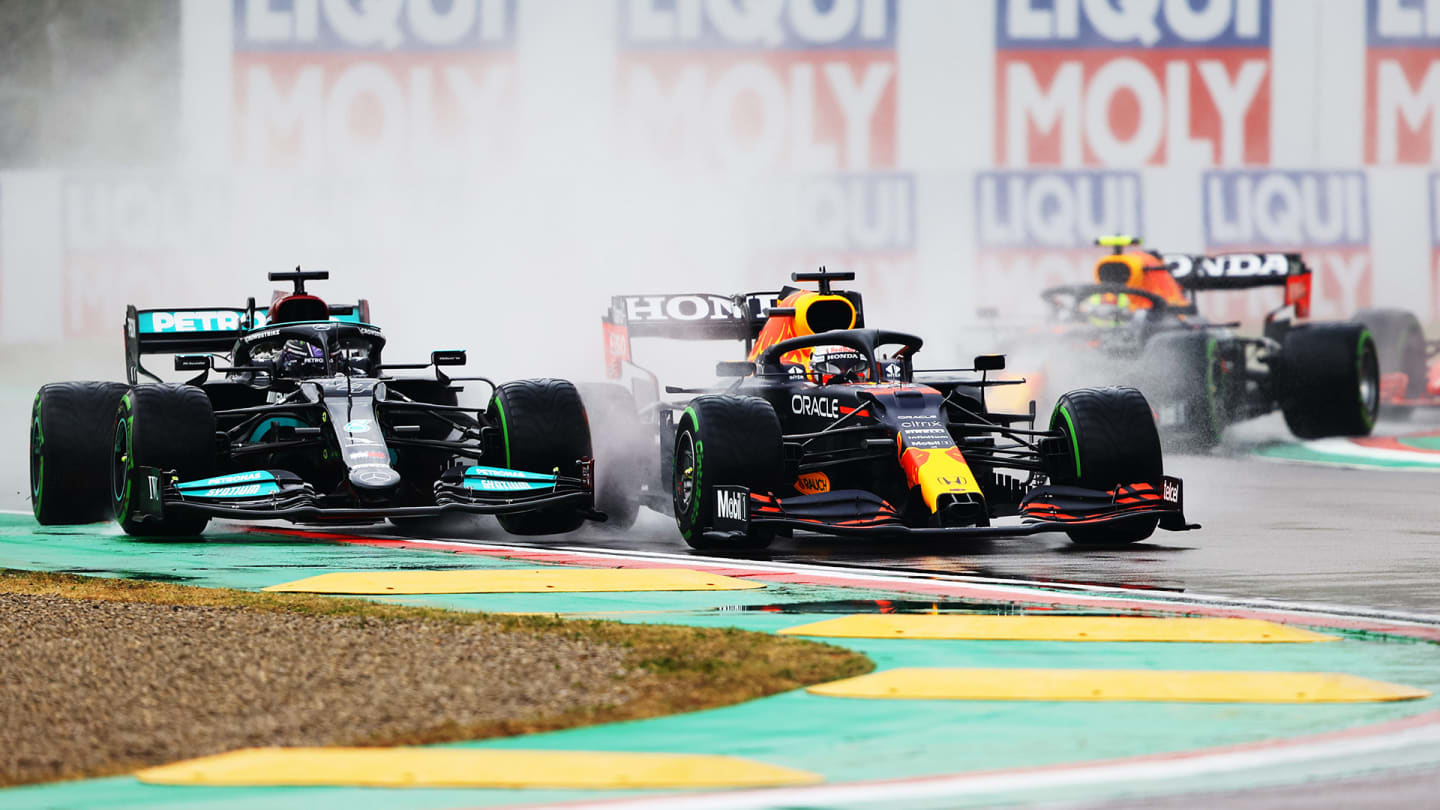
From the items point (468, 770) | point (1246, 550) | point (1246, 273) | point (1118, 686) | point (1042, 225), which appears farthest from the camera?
point (1042, 225)

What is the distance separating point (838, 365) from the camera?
569 inches

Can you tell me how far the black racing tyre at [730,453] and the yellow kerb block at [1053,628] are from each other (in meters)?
3.09

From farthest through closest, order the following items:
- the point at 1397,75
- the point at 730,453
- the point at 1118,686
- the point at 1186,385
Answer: the point at 1397,75
the point at 1186,385
the point at 730,453
the point at 1118,686

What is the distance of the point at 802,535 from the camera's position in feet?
47.0

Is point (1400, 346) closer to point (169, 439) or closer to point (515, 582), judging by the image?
point (169, 439)

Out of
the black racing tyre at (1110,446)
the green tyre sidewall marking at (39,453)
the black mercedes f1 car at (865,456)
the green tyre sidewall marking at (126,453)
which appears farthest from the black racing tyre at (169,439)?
the black racing tyre at (1110,446)

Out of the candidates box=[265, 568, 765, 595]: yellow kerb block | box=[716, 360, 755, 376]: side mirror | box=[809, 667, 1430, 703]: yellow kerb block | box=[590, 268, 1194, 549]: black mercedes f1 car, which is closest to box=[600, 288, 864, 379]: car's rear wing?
box=[590, 268, 1194, 549]: black mercedes f1 car

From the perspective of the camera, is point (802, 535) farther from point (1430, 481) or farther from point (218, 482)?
point (1430, 481)

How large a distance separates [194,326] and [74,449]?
234 centimetres

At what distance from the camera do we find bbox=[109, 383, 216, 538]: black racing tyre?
13.5m

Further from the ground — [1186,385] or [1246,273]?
[1246,273]

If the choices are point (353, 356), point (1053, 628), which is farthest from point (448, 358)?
point (1053, 628)

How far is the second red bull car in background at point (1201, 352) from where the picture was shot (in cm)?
2144

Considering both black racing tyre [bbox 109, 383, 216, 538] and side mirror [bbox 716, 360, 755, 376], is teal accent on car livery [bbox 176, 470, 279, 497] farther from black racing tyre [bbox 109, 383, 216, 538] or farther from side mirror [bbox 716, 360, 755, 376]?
side mirror [bbox 716, 360, 755, 376]
